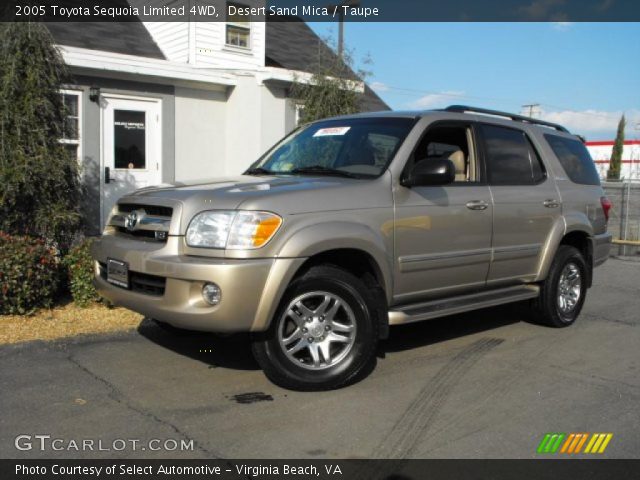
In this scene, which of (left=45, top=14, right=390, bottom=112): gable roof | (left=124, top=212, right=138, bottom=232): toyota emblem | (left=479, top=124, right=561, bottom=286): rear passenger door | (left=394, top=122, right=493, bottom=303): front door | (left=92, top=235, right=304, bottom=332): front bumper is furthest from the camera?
(left=45, top=14, right=390, bottom=112): gable roof

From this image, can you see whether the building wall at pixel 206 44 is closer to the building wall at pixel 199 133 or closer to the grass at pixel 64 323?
the building wall at pixel 199 133

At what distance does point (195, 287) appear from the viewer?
3.98 meters

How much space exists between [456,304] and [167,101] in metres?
8.19

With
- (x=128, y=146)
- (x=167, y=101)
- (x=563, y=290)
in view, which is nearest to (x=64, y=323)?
(x=563, y=290)

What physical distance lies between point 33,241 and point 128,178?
506cm

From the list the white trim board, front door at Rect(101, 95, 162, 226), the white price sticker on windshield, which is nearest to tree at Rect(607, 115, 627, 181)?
the white trim board

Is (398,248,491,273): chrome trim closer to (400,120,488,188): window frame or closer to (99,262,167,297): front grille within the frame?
(400,120,488,188): window frame

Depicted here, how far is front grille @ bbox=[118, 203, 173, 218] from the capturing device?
4336 mm

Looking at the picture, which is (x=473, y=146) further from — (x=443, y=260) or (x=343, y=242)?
(x=343, y=242)

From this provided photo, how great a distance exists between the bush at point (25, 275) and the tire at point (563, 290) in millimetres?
4854

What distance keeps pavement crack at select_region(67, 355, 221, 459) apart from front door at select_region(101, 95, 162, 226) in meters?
6.51

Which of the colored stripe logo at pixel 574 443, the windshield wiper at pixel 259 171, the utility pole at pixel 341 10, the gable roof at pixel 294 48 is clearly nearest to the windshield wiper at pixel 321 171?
the windshield wiper at pixel 259 171

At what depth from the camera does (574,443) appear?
3.64 metres

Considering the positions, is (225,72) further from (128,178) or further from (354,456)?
(354,456)
